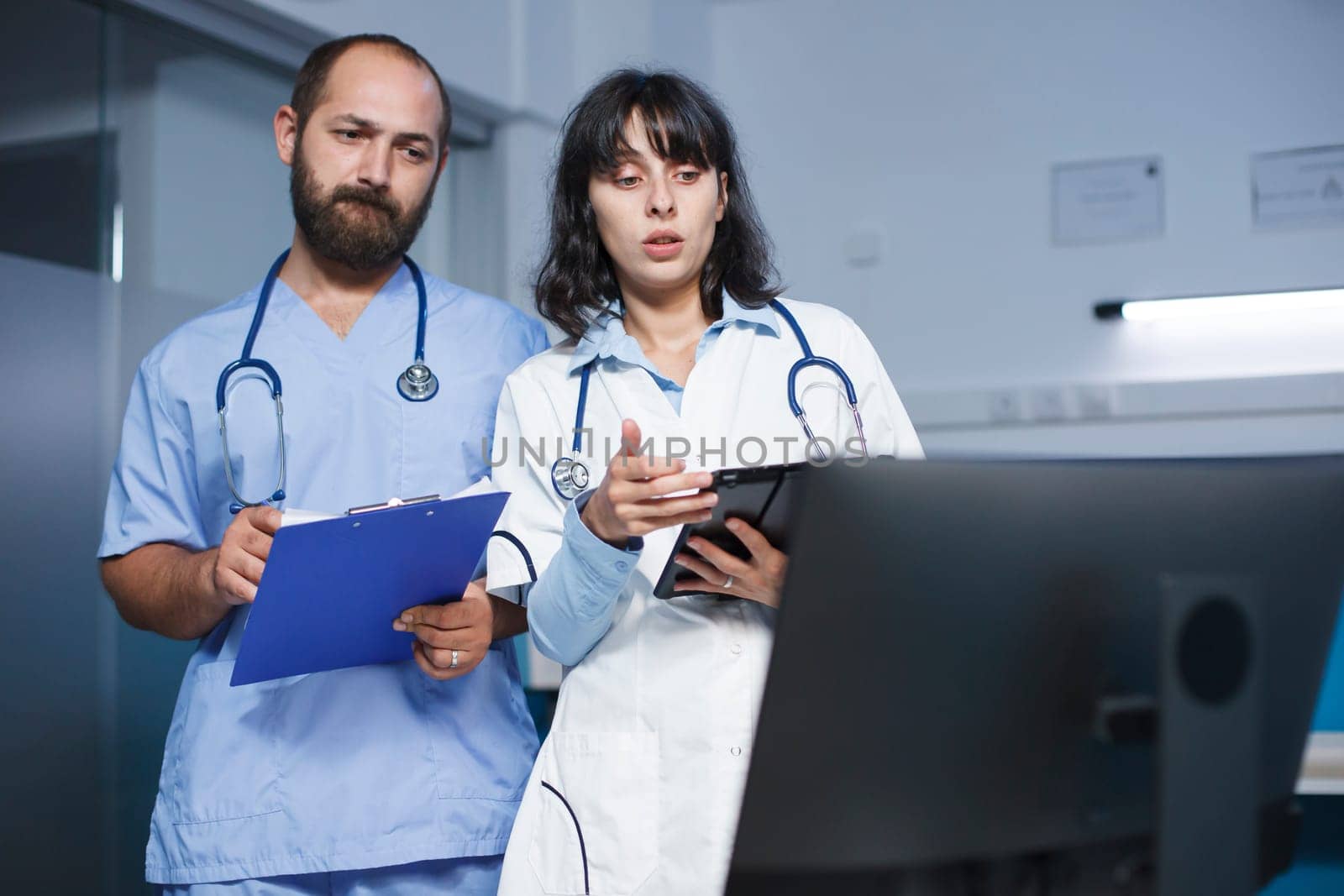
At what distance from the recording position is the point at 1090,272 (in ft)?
11.7

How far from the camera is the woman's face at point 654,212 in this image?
131 cm

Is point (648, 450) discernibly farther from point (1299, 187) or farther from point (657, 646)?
point (1299, 187)

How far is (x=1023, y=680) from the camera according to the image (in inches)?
26.7

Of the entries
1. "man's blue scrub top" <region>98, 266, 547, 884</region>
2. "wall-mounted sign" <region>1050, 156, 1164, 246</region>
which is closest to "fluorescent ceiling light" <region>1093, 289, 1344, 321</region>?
"wall-mounted sign" <region>1050, 156, 1164, 246</region>

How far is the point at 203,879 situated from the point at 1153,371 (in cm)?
302

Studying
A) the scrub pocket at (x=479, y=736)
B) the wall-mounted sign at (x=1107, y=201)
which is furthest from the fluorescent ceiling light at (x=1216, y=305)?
the scrub pocket at (x=479, y=736)

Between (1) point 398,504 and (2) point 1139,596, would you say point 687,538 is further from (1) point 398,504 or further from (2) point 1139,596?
(2) point 1139,596

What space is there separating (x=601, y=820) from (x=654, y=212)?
2.11ft

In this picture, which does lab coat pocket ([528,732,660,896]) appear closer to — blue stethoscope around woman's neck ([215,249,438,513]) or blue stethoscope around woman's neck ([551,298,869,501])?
blue stethoscope around woman's neck ([551,298,869,501])

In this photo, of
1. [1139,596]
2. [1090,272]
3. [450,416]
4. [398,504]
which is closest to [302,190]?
[450,416]

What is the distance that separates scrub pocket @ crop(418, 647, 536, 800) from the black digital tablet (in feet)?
1.31

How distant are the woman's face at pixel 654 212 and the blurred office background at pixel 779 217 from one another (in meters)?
0.38

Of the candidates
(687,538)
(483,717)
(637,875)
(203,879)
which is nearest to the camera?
(687,538)

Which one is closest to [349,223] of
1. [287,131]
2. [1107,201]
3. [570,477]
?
[287,131]
